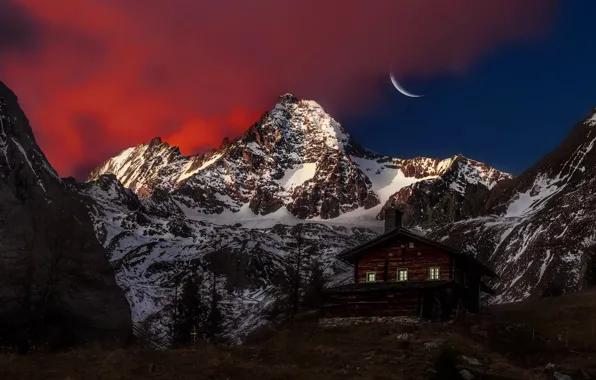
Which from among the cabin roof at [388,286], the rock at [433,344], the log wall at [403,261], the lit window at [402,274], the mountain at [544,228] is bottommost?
the rock at [433,344]

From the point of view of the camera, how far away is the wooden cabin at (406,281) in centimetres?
4981

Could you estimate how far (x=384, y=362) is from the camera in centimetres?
3312

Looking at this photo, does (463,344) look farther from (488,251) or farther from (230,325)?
(230,325)

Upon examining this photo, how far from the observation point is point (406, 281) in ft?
176

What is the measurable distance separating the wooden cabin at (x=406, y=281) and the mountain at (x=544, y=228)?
28140 mm

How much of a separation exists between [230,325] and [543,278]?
100 metres

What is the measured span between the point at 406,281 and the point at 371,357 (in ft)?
64.9

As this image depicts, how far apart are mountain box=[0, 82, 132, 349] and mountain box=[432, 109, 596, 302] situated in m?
53.3

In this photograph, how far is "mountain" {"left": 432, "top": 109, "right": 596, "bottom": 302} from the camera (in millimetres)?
101562

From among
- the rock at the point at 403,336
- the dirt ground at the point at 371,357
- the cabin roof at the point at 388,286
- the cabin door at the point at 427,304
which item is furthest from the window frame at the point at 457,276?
the rock at the point at 403,336

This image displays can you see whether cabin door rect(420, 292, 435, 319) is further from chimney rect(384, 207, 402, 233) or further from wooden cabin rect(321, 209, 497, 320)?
chimney rect(384, 207, 402, 233)

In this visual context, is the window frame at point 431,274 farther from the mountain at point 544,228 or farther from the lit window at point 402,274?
the mountain at point 544,228

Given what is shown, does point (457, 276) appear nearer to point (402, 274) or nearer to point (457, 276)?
point (457, 276)

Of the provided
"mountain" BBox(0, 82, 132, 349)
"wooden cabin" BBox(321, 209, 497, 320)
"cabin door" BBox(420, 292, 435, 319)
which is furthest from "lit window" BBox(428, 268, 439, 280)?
"mountain" BBox(0, 82, 132, 349)
